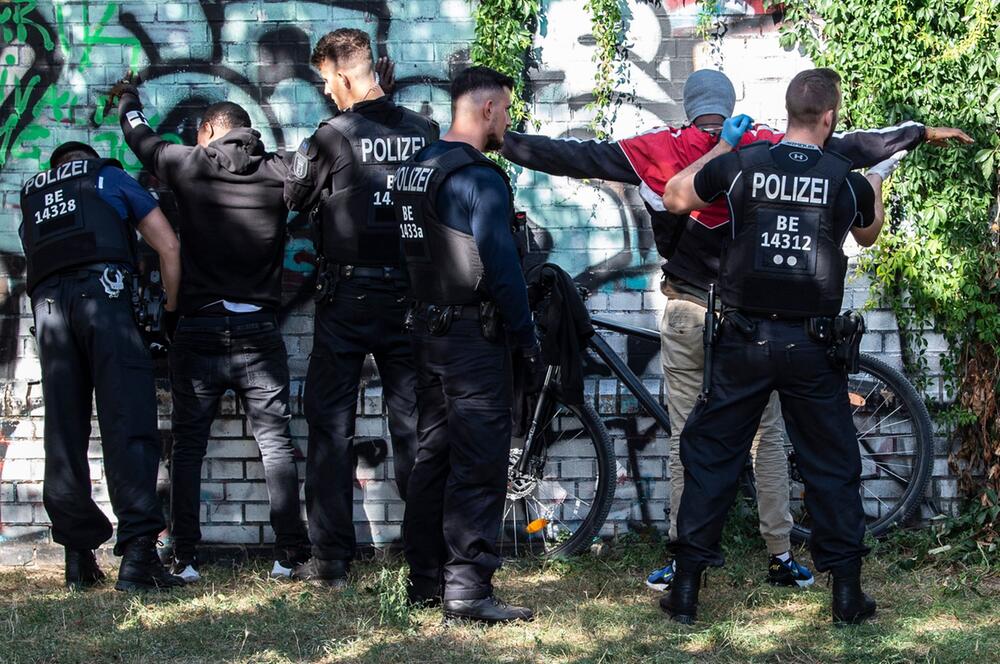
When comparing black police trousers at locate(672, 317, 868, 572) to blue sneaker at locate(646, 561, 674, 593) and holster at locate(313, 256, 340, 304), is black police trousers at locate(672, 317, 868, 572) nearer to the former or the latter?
blue sneaker at locate(646, 561, 674, 593)

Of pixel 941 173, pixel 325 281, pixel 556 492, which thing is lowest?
pixel 556 492

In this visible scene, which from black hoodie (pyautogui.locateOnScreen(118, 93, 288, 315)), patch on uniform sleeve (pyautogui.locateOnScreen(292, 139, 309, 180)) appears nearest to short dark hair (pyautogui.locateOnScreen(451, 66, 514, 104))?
patch on uniform sleeve (pyautogui.locateOnScreen(292, 139, 309, 180))

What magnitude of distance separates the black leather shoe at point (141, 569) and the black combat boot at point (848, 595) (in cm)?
278

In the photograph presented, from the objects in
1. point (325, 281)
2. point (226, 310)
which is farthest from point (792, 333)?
point (226, 310)

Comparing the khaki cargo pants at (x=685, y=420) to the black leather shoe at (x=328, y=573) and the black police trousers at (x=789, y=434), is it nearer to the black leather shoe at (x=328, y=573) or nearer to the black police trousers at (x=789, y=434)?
the black police trousers at (x=789, y=434)

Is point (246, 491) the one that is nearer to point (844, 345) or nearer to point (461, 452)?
point (461, 452)

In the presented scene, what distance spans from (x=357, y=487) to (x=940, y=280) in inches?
115

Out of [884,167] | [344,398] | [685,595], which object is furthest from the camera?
[344,398]

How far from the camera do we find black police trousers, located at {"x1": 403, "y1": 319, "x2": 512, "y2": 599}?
4688mm

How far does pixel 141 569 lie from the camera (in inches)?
210

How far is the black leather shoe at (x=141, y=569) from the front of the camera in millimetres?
5320

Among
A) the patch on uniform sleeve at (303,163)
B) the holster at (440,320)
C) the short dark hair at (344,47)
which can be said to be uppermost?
the short dark hair at (344,47)

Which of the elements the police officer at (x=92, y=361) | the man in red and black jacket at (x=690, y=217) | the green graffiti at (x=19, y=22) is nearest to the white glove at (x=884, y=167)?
the man in red and black jacket at (x=690, y=217)

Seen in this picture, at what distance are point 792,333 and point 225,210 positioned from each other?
256 centimetres
